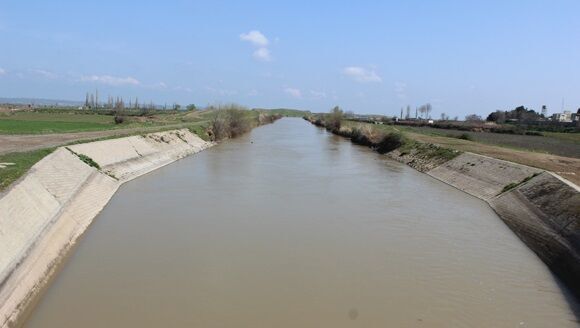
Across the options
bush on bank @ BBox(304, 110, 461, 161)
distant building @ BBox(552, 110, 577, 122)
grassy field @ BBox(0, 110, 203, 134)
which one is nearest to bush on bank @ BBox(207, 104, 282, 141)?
grassy field @ BBox(0, 110, 203, 134)

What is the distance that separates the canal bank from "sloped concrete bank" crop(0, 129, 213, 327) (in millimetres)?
10181

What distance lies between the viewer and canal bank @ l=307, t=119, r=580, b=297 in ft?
35.4

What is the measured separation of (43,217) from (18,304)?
350cm

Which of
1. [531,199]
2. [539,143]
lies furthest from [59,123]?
[539,143]

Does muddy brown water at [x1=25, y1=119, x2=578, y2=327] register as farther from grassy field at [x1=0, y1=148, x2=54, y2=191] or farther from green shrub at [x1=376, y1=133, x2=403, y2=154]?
green shrub at [x1=376, y1=133, x2=403, y2=154]

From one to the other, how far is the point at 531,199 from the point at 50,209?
13991 mm

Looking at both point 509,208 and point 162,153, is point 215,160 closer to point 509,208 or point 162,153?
point 162,153

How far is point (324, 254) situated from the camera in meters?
11.1

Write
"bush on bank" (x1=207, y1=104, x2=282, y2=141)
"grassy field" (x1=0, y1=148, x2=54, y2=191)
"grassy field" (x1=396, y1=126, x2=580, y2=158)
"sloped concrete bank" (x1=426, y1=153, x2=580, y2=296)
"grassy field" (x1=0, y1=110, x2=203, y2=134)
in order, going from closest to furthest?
"sloped concrete bank" (x1=426, y1=153, x2=580, y2=296), "grassy field" (x1=0, y1=148, x2=54, y2=191), "grassy field" (x1=0, y1=110, x2=203, y2=134), "grassy field" (x1=396, y1=126, x2=580, y2=158), "bush on bank" (x1=207, y1=104, x2=282, y2=141)

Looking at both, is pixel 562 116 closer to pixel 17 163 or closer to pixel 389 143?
pixel 389 143

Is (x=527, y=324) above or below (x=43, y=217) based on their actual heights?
below

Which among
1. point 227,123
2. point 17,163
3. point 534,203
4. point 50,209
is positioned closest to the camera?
point 50,209

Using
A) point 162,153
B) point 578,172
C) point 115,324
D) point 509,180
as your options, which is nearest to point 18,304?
point 115,324

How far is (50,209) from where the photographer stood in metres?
11.5
